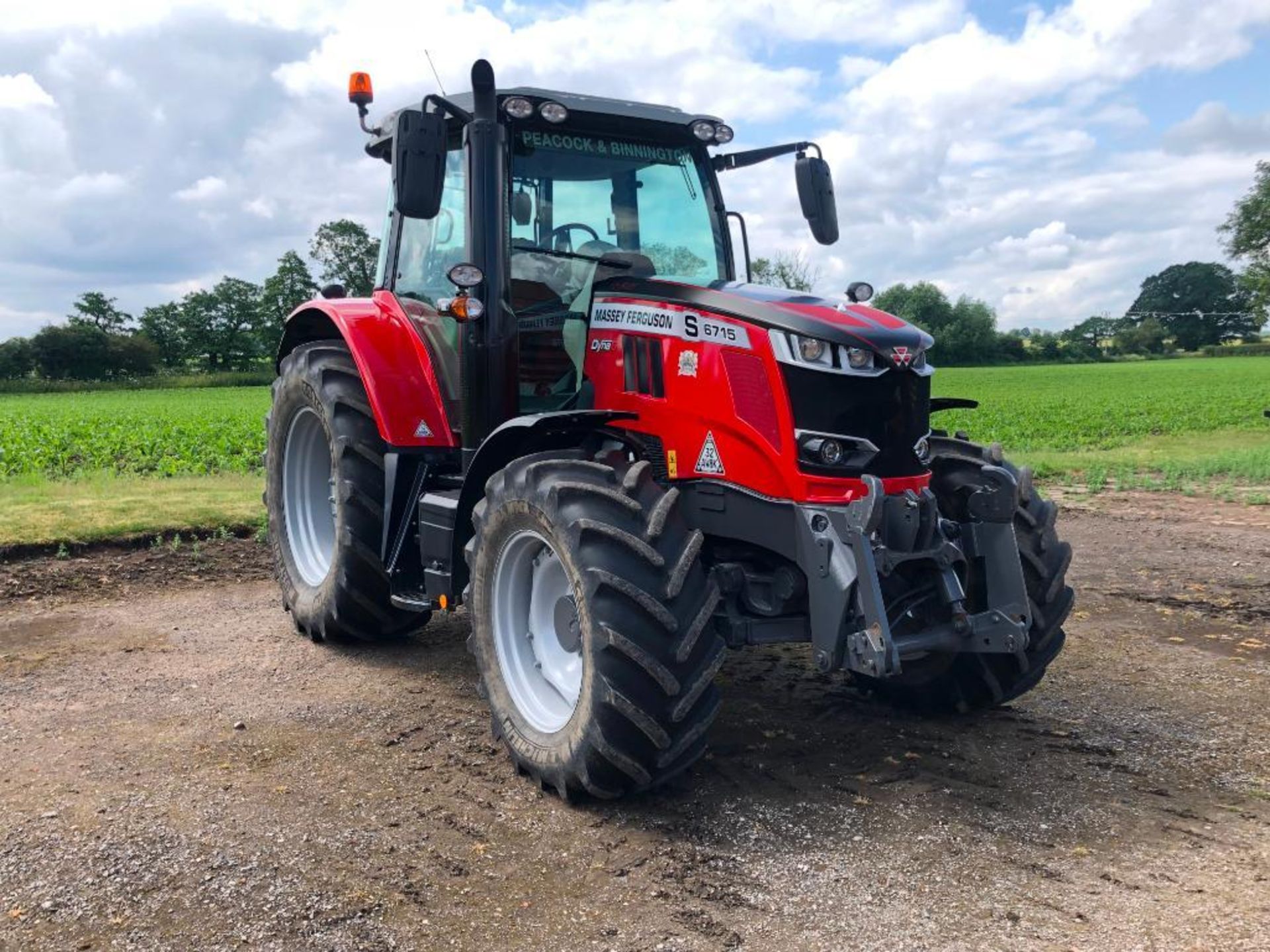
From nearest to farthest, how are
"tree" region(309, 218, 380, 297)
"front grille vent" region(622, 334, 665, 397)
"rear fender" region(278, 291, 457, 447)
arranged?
"front grille vent" region(622, 334, 665, 397) < "rear fender" region(278, 291, 457, 447) < "tree" region(309, 218, 380, 297)

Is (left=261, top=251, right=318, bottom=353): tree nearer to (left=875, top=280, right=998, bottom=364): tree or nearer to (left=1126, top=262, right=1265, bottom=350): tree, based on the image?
(left=875, top=280, right=998, bottom=364): tree

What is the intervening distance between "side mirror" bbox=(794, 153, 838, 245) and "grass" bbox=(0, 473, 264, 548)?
6.19m

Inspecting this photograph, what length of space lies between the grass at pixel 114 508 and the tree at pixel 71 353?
163 ft

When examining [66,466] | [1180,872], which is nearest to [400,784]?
[1180,872]

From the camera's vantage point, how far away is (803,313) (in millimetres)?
4125

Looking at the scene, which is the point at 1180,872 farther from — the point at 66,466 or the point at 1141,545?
the point at 66,466

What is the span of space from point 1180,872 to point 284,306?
68.0 m

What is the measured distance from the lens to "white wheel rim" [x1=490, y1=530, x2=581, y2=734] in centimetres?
440

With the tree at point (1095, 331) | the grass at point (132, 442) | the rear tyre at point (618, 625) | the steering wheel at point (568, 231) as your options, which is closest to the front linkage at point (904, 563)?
the rear tyre at point (618, 625)

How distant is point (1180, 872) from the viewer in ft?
11.2

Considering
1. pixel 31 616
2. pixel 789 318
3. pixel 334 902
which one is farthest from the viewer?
pixel 31 616

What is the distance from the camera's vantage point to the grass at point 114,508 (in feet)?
28.9

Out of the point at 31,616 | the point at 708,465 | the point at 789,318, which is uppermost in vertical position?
the point at 789,318

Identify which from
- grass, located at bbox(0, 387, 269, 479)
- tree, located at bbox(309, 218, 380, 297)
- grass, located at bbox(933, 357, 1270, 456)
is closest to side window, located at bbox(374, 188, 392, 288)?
grass, located at bbox(0, 387, 269, 479)
